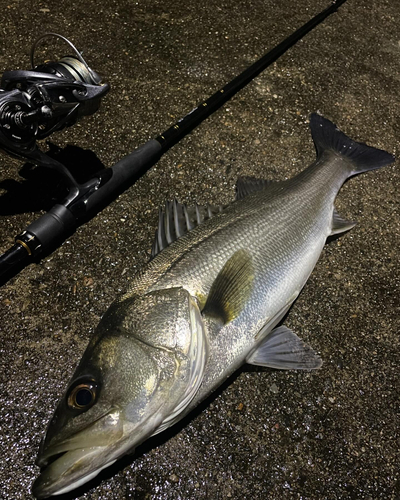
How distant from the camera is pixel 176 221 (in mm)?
2309

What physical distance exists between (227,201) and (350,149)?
1.00 m

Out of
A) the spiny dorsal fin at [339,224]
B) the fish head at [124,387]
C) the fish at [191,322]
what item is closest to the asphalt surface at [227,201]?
the spiny dorsal fin at [339,224]

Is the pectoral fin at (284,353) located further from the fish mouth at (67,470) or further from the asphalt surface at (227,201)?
the fish mouth at (67,470)

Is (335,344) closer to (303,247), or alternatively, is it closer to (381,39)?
(303,247)

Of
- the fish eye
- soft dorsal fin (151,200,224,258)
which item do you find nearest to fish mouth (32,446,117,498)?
the fish eye

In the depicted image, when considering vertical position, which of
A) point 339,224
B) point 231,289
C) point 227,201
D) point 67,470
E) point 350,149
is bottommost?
point 339,224

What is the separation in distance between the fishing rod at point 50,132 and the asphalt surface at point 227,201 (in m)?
0.18

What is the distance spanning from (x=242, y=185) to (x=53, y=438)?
6.08 feet

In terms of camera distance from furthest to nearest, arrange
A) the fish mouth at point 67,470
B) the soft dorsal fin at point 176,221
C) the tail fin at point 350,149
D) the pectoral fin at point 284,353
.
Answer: the tail fin at point 350,149 < the soft dorsal fin at point 176,221 < the pectoral fin at point 284,353 < the fish mouth at point 67,470

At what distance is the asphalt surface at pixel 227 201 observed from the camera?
6.49ft

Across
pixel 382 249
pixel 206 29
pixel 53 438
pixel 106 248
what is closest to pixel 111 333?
pixel 53 438

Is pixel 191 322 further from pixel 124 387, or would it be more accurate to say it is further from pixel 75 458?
pixel 75 458

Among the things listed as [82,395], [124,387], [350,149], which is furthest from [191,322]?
[350,149]

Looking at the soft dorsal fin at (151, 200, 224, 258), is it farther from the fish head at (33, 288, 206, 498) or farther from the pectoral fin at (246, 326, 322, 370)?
the pectoral fin at (246, 326, 322, 370)
